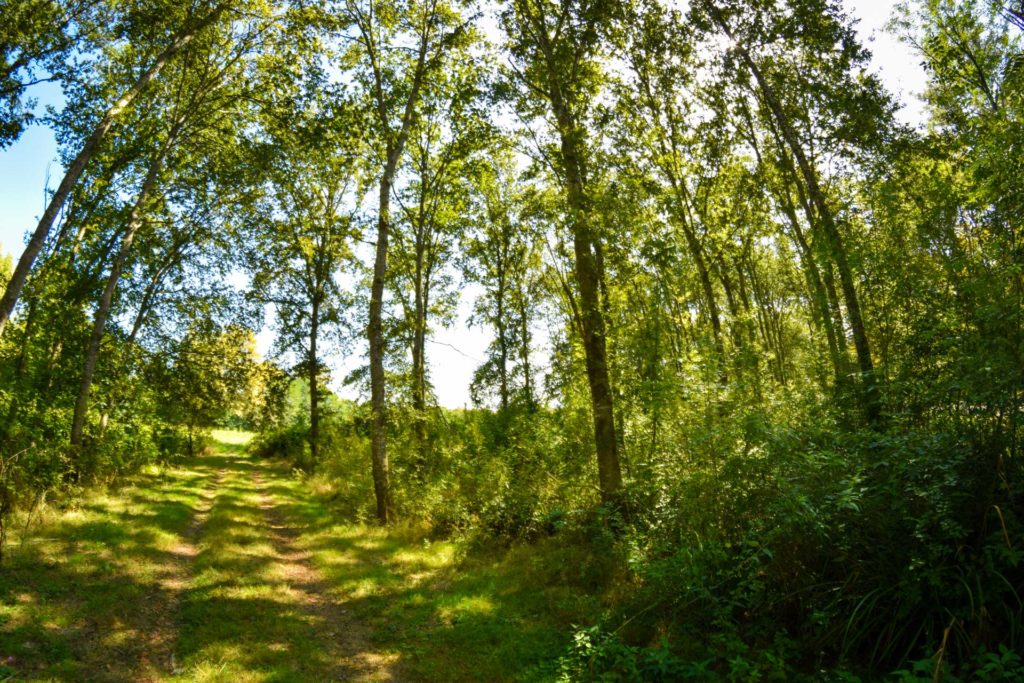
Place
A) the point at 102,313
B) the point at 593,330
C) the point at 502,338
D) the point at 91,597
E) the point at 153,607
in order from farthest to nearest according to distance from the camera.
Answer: the point at 502,338
the point at 102,313
the point at 593,330
the point at 153,607
the point at 91,597

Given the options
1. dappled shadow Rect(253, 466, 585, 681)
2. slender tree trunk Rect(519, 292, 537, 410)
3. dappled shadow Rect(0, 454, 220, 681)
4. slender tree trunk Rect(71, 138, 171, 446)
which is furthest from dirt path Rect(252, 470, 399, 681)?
slender tree trunk Rect(519, 292, 537, 410)

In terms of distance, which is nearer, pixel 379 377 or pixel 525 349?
pixel 379 377

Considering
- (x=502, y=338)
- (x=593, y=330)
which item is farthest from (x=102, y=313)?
(x=502, y=338)

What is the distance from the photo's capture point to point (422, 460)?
48.8 feet

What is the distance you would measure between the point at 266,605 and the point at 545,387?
1321 cm

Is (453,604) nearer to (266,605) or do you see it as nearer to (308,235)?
(266,605)

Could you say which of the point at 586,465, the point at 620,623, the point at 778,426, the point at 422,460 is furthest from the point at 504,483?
the point at 778,426

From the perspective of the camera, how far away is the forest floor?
569 cm

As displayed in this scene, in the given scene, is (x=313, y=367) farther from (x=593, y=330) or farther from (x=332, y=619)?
(x=332, y=619)

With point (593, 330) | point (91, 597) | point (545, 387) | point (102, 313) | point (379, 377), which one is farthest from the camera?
point (545, 387)

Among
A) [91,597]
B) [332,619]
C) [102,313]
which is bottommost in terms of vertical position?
[332,619]

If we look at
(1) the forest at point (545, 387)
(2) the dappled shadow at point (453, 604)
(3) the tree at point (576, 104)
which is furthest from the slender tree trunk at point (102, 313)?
(3) the tree at point (576, 104)

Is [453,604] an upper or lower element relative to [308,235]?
lower

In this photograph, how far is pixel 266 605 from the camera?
764cm
